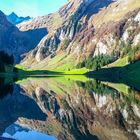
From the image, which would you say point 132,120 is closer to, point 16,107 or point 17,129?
point 17,129

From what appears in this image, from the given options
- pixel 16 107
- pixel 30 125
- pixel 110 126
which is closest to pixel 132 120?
pixel 110 126

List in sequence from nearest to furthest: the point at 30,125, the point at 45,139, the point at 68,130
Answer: the point at 45,139 → the point at 68,130 → the point at 30,125

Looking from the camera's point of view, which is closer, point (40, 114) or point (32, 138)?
point (32, 138)

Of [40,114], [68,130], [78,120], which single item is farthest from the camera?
[40,114]

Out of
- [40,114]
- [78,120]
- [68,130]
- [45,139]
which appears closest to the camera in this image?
[45,139]

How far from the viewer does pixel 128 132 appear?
1826 inches

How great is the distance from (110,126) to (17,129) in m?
12.4

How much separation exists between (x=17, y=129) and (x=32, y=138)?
7.42 m

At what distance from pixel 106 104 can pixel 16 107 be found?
716 inches

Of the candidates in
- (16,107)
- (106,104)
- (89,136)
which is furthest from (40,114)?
(89,136)

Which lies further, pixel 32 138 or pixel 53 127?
pixel 53 127

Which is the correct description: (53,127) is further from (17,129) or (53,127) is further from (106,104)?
(106,104)

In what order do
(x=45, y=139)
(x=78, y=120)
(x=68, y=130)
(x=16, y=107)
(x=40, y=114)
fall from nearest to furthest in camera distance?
(x=45, y=139), (x=68, y=130), (x=78, y=120), (x=40, y=114), (x=16, y=107)

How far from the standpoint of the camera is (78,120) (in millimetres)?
58438
